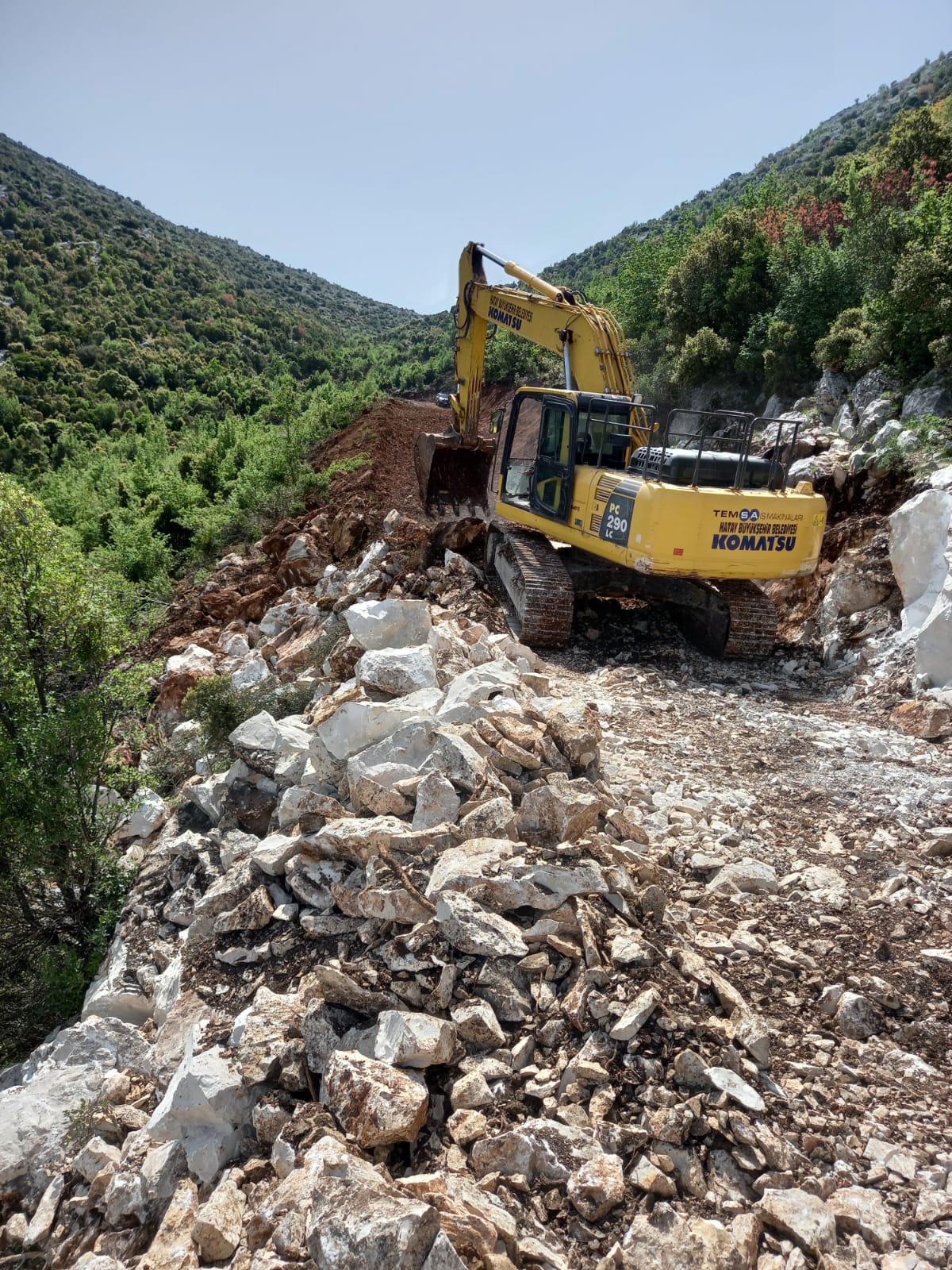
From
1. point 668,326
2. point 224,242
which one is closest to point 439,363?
Answer: point 668,326

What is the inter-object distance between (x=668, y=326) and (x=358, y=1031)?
65.3 feet

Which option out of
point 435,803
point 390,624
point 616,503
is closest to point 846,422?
point 616,503

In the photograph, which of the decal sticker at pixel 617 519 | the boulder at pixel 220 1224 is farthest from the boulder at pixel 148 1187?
the decal sticker at pixel 617 519

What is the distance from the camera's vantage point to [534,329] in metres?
8.93

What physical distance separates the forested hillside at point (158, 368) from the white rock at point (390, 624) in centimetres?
804

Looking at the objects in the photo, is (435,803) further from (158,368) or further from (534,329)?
(158,368)

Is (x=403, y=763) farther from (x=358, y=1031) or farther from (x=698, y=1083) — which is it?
(x=698, y=1083)

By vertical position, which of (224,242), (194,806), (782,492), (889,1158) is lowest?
(194,806)

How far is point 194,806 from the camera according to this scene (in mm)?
5418

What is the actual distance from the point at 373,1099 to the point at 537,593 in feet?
17.4

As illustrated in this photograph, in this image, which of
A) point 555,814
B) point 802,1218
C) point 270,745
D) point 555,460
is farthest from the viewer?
point 555,460

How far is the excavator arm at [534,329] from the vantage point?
8.05 m

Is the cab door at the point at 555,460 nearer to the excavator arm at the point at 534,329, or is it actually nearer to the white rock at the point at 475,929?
the excavator arm at the point at 534,329

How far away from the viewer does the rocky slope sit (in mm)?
2209
